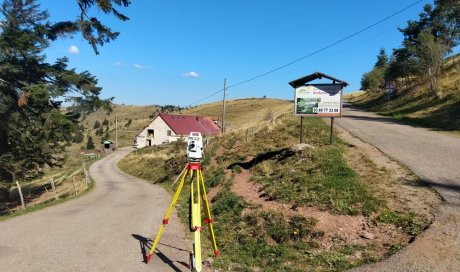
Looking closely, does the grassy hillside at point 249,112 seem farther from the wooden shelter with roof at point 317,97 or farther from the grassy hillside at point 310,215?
the grassy hillside at point 310,215

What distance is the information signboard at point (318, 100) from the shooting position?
14352mm

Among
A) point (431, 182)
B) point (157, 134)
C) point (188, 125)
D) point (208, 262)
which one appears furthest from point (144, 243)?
point (188, 125)

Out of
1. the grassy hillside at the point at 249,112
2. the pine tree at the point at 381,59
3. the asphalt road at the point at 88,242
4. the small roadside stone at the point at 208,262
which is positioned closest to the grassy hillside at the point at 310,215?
the small roadside stone at the point at 208,262

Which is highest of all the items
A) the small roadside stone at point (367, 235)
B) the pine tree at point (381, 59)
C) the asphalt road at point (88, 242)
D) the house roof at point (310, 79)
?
the pine tree at point (381, 59)

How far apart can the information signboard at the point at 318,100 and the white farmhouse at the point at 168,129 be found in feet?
182

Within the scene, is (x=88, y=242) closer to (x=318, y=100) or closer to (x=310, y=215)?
(x=310, y=215)

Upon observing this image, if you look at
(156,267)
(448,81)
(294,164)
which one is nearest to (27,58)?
(294,164)

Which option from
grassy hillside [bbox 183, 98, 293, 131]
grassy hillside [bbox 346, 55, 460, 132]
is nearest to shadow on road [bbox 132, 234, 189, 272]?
grassy hillside [bbox 346, 55, 460, 132]

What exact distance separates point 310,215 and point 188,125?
67.5 m

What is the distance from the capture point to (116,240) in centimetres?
862

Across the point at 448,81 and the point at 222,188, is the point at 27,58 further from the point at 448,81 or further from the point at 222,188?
the point at 448,81

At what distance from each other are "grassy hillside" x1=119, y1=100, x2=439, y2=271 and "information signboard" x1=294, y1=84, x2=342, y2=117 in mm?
1318

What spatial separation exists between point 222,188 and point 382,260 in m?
8.43

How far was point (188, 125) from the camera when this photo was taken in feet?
247
